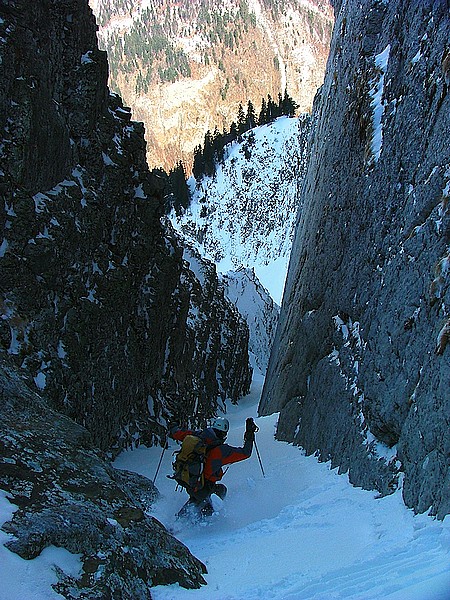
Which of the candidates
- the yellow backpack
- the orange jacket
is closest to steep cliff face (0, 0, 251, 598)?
the yellow backpack

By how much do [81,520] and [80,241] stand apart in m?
9.38

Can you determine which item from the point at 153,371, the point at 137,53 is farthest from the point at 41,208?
the point at 137,53

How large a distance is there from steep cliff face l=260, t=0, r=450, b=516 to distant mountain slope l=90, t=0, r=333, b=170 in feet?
371

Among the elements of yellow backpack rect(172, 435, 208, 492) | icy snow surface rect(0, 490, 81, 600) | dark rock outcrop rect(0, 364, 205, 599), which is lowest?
icy snow surface rect(0, 490, 81, 600)

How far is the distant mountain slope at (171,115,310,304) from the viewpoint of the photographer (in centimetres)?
6962

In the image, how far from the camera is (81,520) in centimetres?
458

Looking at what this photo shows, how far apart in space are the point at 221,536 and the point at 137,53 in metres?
168

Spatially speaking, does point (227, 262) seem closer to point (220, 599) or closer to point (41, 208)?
point (41, 208)

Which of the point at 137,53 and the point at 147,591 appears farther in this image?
the point at 137,53

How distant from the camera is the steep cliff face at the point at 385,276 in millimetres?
6348

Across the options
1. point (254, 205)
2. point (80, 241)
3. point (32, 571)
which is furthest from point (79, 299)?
point (254, 205)

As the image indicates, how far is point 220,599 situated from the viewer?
14.1 feet

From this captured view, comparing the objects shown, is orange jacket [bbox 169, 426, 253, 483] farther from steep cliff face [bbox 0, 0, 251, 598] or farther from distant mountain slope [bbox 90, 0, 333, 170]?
distant mountain slope [bbox 90, 0, 333, 170]

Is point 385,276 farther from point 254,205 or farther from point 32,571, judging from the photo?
point 254,205
